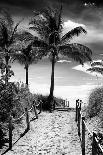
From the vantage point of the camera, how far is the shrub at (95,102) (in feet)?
49.4

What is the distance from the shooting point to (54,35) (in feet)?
89.8

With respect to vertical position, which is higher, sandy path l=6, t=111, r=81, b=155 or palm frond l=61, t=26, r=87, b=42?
palm frond l=61, t=26, r=87, b=42

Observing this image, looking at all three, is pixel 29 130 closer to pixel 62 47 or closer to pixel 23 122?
pixel 23 122

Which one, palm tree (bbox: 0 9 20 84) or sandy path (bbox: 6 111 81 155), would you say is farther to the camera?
palm tree (bbox: 0 9 20 84)

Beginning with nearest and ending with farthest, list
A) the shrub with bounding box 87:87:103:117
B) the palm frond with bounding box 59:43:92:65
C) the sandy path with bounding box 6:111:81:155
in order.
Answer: the sandy path with bounding box 6:111:81:155, the shrub with bounding box 87:87:103:117, the palm frond with bounding box 59:43:92:65

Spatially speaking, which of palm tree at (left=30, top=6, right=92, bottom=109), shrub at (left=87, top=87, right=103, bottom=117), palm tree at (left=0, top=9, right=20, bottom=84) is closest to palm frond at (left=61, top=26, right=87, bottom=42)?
palm tree at (left=30, top=6, right=92, bottom=109)

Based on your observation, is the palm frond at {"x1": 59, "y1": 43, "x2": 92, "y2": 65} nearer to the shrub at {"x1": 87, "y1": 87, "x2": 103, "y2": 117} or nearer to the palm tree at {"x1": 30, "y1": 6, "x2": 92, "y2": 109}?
the palm tree at {"x1": 30, "y1": 6, "x2": 92, "y2": 109}

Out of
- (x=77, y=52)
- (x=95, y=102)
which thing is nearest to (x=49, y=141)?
(x=95, y=102)

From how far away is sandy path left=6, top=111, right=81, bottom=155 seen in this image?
36.1ft

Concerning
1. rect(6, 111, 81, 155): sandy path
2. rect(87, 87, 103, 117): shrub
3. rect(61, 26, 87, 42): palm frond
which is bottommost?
rect(6, 111, 81, 155): sandy path

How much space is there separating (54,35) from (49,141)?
16569mm

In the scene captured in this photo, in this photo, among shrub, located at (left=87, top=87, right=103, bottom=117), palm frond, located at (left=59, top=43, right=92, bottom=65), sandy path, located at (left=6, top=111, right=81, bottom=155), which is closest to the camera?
sandy path, located at (left=6, top=111, right=81, bottom=155)

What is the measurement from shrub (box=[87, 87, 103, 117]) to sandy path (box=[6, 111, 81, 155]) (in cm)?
129

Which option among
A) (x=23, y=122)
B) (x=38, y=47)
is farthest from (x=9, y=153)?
(x=38, y=47)
